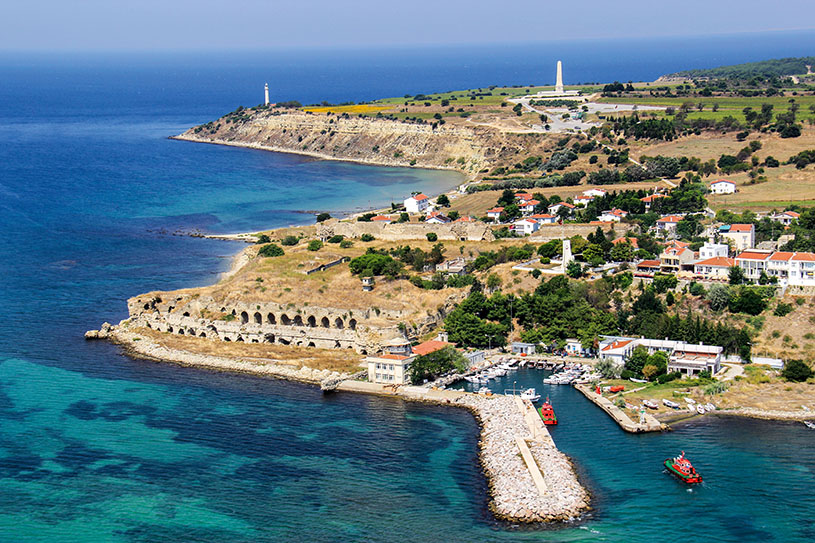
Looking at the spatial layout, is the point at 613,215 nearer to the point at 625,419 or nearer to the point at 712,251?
the point at 712,251

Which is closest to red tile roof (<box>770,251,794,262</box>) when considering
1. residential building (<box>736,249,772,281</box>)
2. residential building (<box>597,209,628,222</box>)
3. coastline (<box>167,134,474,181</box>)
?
residential building (<box>736,249,772,281</box>)

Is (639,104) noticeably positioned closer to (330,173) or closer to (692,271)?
(330,173)

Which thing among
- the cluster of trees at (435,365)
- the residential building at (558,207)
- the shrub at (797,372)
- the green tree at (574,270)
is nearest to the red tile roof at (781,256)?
the shrub at (797,372)

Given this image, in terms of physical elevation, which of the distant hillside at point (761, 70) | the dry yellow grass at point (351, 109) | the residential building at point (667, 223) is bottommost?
the residential building at point (667, 223)

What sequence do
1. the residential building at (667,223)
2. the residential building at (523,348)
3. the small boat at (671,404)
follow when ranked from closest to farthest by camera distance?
the small boat at (671,404), the residential building at (523,348), the residential building at (667,223)

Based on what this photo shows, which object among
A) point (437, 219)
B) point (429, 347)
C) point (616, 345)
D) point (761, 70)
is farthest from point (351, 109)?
point (616, 345)

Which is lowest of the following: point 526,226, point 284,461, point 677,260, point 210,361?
point 284,461

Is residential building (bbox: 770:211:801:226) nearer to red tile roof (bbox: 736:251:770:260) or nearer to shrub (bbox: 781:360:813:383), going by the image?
red tile roof (bbox: 736:251:770:260)

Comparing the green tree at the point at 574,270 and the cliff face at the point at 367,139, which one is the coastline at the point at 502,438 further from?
the cliff face at the point at 367,139
